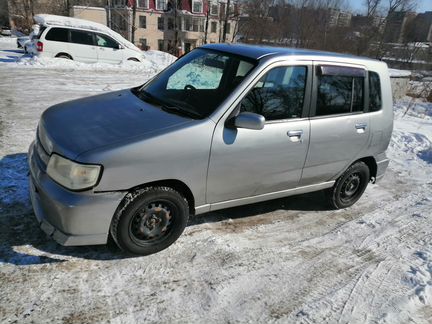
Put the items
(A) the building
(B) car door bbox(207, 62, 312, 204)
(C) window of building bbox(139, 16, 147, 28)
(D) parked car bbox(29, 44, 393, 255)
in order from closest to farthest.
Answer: (D) parked car bbox(29, 44, 393, 255)
(B) car door bbox(207, 62, 312, 204)
(A) the building
(C) window of building bbox(139, 16, 147, 28)

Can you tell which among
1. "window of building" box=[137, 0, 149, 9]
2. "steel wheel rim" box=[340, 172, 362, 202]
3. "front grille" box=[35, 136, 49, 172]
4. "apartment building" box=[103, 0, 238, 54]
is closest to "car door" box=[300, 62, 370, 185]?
"steel wheel rim" box=[340, 172, 362, 202]

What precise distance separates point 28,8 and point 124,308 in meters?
47.9

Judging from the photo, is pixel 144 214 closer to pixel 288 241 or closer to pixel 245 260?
pixel 245 260

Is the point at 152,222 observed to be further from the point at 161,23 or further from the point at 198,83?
the point at 161,23

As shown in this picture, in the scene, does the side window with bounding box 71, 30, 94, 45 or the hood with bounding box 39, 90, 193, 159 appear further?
the side window with bounding box 71, 30, 94, 45

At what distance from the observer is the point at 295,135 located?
12.7 feet

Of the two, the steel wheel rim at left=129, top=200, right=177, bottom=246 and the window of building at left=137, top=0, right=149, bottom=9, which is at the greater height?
the window of building at left=137, top=0, right=149, bottom=9

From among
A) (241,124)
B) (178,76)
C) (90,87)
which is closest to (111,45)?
(90,87)

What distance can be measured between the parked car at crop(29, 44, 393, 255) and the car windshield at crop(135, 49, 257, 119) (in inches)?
0.6

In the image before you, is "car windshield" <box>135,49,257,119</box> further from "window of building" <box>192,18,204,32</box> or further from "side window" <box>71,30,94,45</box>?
"window of building" <box>192,18,204,32</box>

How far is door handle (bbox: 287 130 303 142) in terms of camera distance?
3.83 m

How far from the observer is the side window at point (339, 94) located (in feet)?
13.4


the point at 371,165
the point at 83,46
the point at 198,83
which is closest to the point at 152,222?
the point at 198,83

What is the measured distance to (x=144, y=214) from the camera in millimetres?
3238
